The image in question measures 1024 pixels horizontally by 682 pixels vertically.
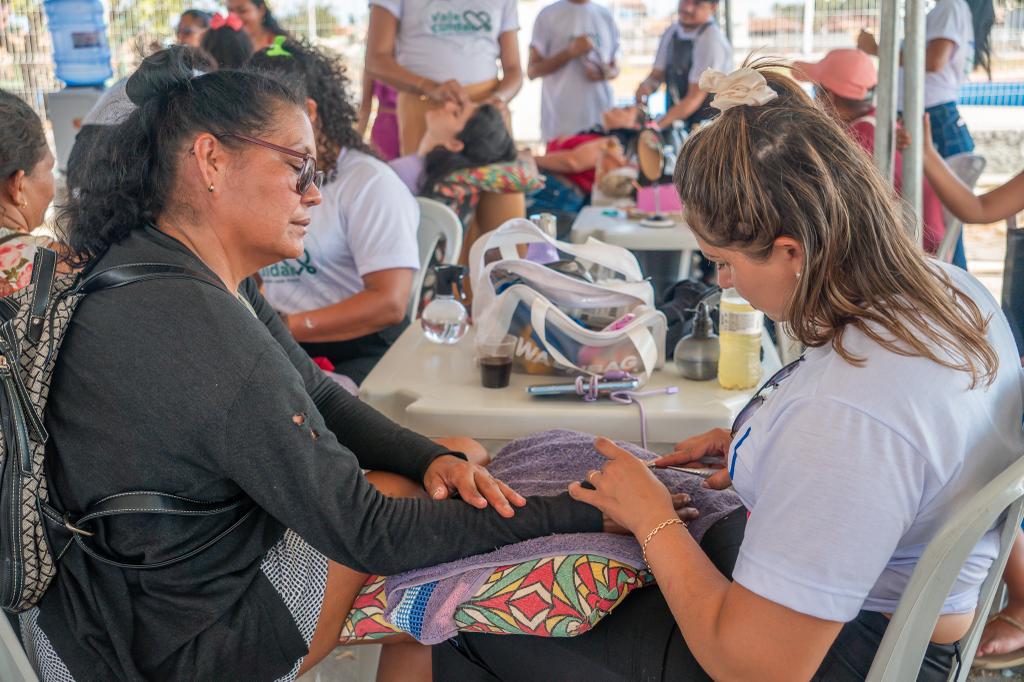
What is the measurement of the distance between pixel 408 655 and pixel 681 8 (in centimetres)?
550

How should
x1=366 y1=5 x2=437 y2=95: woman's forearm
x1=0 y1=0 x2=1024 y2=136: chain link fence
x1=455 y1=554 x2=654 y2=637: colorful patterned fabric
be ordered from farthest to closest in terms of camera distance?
x1=0 y1=0 x2=1024 y2=136: chain link fence < x1=366 y1=5 x2=437 y2=95: woman's forearm < x1=455 y1=554 x2=654 y2=637: colorful patterned fabric

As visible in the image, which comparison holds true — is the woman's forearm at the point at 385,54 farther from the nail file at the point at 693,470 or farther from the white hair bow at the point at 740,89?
the white hair bow at the point at 740,89

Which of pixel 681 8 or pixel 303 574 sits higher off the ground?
pixel 681 8

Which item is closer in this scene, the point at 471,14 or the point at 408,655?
the point at 408,655

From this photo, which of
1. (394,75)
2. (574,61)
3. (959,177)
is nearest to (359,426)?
(959,177)

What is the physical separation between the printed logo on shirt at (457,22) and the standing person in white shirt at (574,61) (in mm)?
1773

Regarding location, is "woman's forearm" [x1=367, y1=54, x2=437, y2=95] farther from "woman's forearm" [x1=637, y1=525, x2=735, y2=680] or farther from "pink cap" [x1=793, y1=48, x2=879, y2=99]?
"woman's forearm" [x1=637, y1=525, x2=735, y2=680]

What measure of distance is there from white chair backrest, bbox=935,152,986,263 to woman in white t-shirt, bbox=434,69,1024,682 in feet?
7.67

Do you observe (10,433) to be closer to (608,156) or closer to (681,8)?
(608,156)

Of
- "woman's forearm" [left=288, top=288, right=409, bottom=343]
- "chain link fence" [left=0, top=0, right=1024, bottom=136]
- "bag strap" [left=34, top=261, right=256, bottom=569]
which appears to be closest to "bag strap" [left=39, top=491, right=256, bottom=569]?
"bag strap" [left=34, top=261, right=256, bottom=569]

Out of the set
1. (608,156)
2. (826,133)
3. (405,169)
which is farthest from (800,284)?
(608,156)

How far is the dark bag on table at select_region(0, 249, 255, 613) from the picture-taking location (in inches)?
49.7

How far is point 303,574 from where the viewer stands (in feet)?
4.76

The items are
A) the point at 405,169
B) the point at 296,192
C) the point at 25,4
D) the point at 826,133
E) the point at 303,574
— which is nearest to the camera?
the point at 826,133
